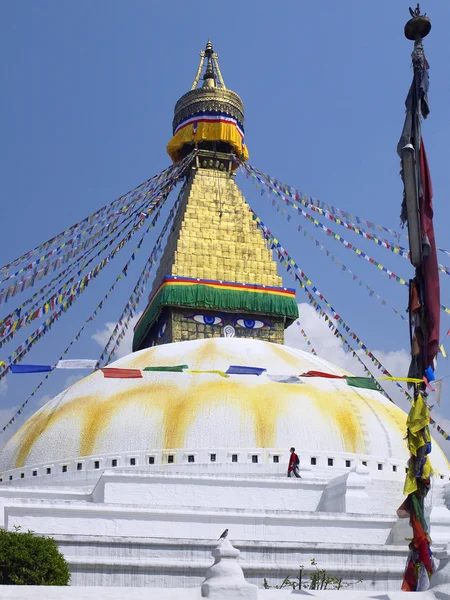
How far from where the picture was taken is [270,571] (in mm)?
11875

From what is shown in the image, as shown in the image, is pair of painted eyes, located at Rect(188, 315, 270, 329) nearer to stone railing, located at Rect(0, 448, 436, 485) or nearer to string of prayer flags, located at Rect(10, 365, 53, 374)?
string of prayer flags, located at Rect(10, 365, 53, 374)

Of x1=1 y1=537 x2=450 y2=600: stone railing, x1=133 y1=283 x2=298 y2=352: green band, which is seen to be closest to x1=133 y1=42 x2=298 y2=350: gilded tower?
x1=133 y1=283 x2=298 y2=352: green band

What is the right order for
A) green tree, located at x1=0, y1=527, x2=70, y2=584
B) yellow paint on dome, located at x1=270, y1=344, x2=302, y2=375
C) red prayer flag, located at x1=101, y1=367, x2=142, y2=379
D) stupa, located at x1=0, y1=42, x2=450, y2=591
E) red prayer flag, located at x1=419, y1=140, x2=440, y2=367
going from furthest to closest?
1. yellow paint on dome, located at x1=270, y1=344, x2=302, y2=375
2. red prayer flag, located at x1=101, y1=367, x2=142, y2=379
3. stupa, located at x1=0, y1=42, x2=450, y2=591
4. red prayer flag, located at x1=419, y1=140, x2=440, y2=367
5. green tree, located at x1=0, y1=527, x2=70, y2=584

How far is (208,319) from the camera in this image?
22.4 m

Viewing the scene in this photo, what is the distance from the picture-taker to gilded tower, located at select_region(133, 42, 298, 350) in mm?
22328

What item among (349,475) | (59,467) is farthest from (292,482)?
(59,467)

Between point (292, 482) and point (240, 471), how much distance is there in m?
1.03

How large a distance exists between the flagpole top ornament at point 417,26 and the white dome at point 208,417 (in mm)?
7501

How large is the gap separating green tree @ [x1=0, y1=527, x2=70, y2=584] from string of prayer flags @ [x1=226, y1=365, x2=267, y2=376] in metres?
7.12

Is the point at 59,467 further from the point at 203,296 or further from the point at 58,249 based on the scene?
the point at 203,296

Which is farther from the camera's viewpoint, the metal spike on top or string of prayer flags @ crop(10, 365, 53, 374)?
the metal spike on top

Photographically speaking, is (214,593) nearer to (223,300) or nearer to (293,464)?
(293,464)

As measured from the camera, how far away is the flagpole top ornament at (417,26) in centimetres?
1038

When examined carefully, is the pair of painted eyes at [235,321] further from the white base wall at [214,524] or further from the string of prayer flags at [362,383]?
the white base wall at [214,524]
